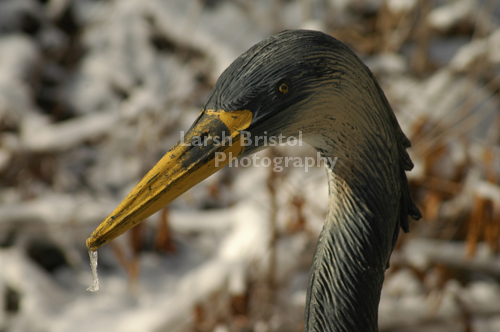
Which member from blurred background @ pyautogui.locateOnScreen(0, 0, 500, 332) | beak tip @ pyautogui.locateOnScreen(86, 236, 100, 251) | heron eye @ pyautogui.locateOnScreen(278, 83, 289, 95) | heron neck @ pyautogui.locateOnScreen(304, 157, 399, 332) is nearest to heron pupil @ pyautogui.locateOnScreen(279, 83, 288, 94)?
heron eye @ pyautogui.locateOnScreen(278, 83, 289, 95)

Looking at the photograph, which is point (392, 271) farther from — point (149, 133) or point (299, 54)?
point (299, 54)

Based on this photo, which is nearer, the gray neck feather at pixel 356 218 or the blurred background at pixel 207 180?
the gray neck feather at pixel 356 218

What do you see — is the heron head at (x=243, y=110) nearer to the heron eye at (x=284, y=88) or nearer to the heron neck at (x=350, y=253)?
the heron eye at (x=284, y=88)

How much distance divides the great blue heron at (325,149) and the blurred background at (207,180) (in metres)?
1.12

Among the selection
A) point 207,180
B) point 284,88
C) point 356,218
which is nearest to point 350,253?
point 356,218

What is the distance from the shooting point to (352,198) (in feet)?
1.83

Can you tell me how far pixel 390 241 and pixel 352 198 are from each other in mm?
90

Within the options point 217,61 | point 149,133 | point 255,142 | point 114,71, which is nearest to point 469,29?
point 217,61

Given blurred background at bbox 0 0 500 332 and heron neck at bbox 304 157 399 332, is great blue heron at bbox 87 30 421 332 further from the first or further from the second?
blurred background at bbox 0 0 500 332

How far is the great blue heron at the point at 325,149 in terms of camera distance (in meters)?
0.50

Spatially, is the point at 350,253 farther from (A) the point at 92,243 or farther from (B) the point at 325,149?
(A) the point at 92,243

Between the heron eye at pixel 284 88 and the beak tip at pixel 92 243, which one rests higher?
the heron eye at pixel 284 88

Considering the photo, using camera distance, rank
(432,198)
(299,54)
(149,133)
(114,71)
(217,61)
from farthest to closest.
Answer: (114,71) < (217,61) < (149,133) < (432,198) < (299,54)

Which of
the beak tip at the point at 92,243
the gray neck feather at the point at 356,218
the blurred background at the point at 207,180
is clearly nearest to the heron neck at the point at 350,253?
the gray neck feather at the point at 356,218
